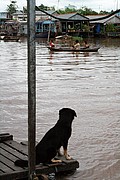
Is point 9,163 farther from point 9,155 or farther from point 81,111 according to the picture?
point 81,111

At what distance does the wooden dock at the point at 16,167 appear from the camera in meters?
4.60

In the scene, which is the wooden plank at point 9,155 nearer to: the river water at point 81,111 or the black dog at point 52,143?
the black dog at point 52,143

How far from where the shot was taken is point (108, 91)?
1243 cm

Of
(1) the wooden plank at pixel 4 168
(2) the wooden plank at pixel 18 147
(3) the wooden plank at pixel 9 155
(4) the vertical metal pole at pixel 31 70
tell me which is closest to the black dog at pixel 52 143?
(1) the wooden plank at pixel 4 168

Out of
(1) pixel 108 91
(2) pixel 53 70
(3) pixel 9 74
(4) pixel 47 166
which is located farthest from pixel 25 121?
(2) pixel 53 70

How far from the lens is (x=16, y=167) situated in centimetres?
477

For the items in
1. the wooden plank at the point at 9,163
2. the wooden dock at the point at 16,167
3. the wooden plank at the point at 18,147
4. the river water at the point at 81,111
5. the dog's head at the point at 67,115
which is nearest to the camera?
the wooden dock at the point at 16,167

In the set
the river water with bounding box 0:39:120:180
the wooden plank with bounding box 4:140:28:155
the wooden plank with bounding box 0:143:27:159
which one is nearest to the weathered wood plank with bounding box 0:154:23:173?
the wooden plank with bounding box 0:143:27:159

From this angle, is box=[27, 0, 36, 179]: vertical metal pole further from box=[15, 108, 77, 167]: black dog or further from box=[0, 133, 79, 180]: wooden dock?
box=[15, 108, 77, 167]: black dog

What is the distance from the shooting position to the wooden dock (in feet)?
15.1

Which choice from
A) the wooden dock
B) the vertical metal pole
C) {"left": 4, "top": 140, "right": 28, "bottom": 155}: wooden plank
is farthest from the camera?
{"left": 4, "top": 140, "right": 28, "bottom": 155}: wooden plank

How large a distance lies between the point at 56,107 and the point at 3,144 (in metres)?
4.21

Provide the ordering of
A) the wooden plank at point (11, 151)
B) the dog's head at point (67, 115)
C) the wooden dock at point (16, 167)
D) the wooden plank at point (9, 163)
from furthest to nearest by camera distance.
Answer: the wooden plank at point (11, 151) → the dog's head at point (67, 115) → the wooden plank at point (9, 163) → the wooden dock at point (16, 167)

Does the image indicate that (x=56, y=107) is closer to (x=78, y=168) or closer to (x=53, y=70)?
(x=78, y=168)
